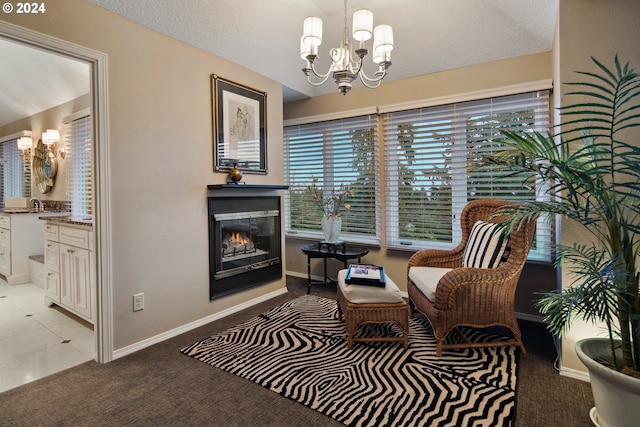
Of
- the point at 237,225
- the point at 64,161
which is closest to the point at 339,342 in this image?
the point at 237,225

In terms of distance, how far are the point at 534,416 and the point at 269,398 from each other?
4.62 ft

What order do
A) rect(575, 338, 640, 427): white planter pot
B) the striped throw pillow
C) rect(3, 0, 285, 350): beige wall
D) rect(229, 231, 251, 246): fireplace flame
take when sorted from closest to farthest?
rect(575, 338, 640, 427): white planter pot → rect(3, 0, 285, 350): beige wall → the striped throw pillow → rect(229, 231, 251, 246): fireplace flame

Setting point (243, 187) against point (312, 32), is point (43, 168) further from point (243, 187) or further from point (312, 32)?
point (312, 32)

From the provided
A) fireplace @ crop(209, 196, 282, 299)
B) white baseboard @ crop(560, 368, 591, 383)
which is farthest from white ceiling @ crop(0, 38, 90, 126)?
white baseboard @ crop(560, 368, 591, 383)

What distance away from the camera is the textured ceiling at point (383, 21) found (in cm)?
264

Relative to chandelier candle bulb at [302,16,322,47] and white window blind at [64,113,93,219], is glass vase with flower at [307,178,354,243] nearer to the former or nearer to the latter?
chandelier candle bulb at [302,16,322,47]

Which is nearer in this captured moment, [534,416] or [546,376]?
[534,416]

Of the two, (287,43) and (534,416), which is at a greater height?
(287,43)

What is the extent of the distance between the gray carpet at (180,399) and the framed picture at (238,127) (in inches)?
69.5

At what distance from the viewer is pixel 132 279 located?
2518mm

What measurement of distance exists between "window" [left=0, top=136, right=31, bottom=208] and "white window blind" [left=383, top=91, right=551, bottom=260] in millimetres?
5509

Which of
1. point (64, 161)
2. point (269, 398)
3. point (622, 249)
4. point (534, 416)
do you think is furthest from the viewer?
point (64, 161)

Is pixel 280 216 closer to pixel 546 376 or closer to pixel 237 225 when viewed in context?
pixel 237 225

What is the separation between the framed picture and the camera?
314 cm
